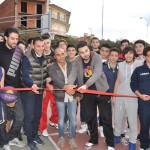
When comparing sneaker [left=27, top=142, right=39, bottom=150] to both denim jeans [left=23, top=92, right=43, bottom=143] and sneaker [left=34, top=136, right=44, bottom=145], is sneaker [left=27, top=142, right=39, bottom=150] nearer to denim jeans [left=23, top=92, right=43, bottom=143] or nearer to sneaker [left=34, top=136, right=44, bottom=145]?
denim jeans [left=23, top=92, right=43, bottom=143]

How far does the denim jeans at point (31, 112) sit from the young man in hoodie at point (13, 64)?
141 mm

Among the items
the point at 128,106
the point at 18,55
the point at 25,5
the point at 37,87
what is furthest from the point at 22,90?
the point at 25,5

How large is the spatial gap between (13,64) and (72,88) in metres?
1.20

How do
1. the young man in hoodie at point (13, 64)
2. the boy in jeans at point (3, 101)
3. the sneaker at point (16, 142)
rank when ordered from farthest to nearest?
the sneaker at point (16, 142) → the young man in hoodie at point (13, 64) → the boy in jeans at point (3, 101)

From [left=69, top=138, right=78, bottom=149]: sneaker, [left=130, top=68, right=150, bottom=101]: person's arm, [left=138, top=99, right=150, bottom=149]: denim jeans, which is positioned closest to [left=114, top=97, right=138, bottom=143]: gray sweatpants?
[left=138, top=99, right=150, bottom=149]: denim jeans

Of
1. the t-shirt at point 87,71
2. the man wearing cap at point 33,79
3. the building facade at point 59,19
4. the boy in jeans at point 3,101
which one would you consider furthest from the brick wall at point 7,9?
the boy in jeans at point 3,101

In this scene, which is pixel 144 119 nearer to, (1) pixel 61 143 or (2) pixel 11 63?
(1) pixel 61 143

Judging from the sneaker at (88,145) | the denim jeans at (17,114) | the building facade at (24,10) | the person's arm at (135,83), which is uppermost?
the building facade at (24,10)

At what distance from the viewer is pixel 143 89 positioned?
5.34 metres

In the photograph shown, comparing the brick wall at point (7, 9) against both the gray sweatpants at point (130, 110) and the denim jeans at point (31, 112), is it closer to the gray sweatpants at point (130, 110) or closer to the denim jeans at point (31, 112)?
the denim jeans at point (31, 112)

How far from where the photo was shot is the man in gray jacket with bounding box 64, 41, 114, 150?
18.0 feet

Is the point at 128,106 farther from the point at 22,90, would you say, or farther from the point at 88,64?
the point at 22,90

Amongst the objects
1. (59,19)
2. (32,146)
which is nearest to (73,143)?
(32,146)

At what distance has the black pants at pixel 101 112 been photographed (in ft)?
18.6
